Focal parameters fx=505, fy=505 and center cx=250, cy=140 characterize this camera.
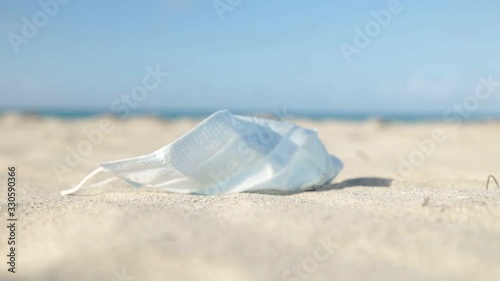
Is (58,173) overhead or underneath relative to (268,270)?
underneath

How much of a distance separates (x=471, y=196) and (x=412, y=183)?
3.57 ft

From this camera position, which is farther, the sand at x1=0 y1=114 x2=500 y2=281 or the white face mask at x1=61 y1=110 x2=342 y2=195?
the white face mask at x1=61 y1=110 x2=342 y2=195

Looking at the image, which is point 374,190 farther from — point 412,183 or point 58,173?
point 58,173

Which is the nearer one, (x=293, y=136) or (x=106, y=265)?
(x=106, y=265)

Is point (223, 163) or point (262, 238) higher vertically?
point (262, 238)

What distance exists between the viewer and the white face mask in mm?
3084

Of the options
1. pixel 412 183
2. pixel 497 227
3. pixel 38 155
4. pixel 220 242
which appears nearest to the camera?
pixel 220 242

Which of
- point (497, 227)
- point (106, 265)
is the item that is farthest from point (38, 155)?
point (497, 227)

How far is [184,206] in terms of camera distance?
256 centimetres

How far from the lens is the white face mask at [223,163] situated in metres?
3.08

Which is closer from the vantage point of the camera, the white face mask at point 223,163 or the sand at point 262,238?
the sand at point 262,238

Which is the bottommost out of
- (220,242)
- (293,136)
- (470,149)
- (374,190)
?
(470,149)

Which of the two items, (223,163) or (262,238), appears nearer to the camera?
(262,238)

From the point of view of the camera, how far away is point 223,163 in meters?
3.19
